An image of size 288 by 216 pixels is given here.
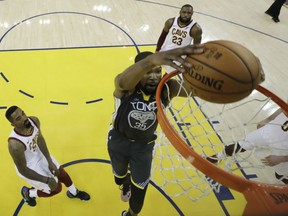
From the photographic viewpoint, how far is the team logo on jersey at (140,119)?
2398mm

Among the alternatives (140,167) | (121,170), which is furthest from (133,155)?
(121,170)

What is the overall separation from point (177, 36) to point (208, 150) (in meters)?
1.70

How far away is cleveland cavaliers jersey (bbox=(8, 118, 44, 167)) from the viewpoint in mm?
2436

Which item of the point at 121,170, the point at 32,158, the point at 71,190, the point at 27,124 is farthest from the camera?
the point at 71,190

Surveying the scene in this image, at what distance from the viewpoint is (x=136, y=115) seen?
240cm

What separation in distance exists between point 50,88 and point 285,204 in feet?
13.1

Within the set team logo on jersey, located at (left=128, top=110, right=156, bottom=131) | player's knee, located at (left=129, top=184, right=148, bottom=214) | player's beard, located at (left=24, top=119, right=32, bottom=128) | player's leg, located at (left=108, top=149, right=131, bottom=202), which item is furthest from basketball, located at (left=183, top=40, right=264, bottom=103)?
player's beard, located at (left=24, top=119, right=32, bottom=128)

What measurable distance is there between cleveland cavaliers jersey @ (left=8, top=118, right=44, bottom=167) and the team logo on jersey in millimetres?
878

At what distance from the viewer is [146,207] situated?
3.20 meters

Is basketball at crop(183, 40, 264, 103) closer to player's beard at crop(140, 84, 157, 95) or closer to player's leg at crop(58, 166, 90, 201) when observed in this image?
player's beard at crop(140, 84, 157, 95)

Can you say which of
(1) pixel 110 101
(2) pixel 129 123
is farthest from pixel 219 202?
(1) pixel 110 101

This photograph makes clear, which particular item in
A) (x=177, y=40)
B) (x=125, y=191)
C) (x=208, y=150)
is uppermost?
(x=177, y=40)

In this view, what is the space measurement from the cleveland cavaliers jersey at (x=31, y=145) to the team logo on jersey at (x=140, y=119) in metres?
0.88

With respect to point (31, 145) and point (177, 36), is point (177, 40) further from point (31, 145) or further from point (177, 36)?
point (31, 145)
